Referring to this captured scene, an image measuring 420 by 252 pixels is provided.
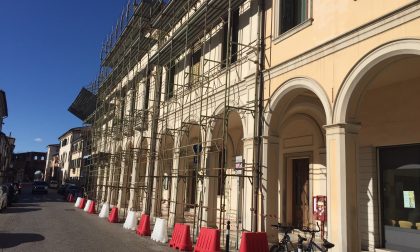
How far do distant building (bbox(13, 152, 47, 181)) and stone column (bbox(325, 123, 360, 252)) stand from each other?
113537 millimetres

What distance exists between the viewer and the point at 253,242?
9.70 meters

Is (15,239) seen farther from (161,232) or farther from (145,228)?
(161,232)

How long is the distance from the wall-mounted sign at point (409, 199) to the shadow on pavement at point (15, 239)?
36.0 ft

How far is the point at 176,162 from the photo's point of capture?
17.8m

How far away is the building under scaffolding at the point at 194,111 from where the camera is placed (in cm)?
1283

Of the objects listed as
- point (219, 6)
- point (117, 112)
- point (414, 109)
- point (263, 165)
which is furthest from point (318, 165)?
point (117, 112)

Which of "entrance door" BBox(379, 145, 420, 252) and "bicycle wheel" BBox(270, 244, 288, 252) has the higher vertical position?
"entrance door" BBox(379, 145, 420, 252)

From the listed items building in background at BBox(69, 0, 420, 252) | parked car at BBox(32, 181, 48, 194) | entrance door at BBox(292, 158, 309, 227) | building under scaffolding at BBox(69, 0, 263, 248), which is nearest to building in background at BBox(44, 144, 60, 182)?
parked car at BBox(32, 181, 48, 194)

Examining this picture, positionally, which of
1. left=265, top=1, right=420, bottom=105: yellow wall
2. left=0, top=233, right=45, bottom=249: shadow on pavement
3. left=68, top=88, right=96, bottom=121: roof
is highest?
left=68, top=88, right=96, bottom=121: roof

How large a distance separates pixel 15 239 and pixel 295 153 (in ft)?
33.0

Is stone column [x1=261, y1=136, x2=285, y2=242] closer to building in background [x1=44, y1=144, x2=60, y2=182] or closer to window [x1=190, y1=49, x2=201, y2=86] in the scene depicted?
window [x1=190, y1=49, x2=201, y2=86]

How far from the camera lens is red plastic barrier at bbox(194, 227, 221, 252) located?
34.5 feet

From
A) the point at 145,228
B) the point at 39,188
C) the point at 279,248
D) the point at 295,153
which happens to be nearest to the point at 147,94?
the point at 145,228

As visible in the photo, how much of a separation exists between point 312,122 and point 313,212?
10.4 feet
